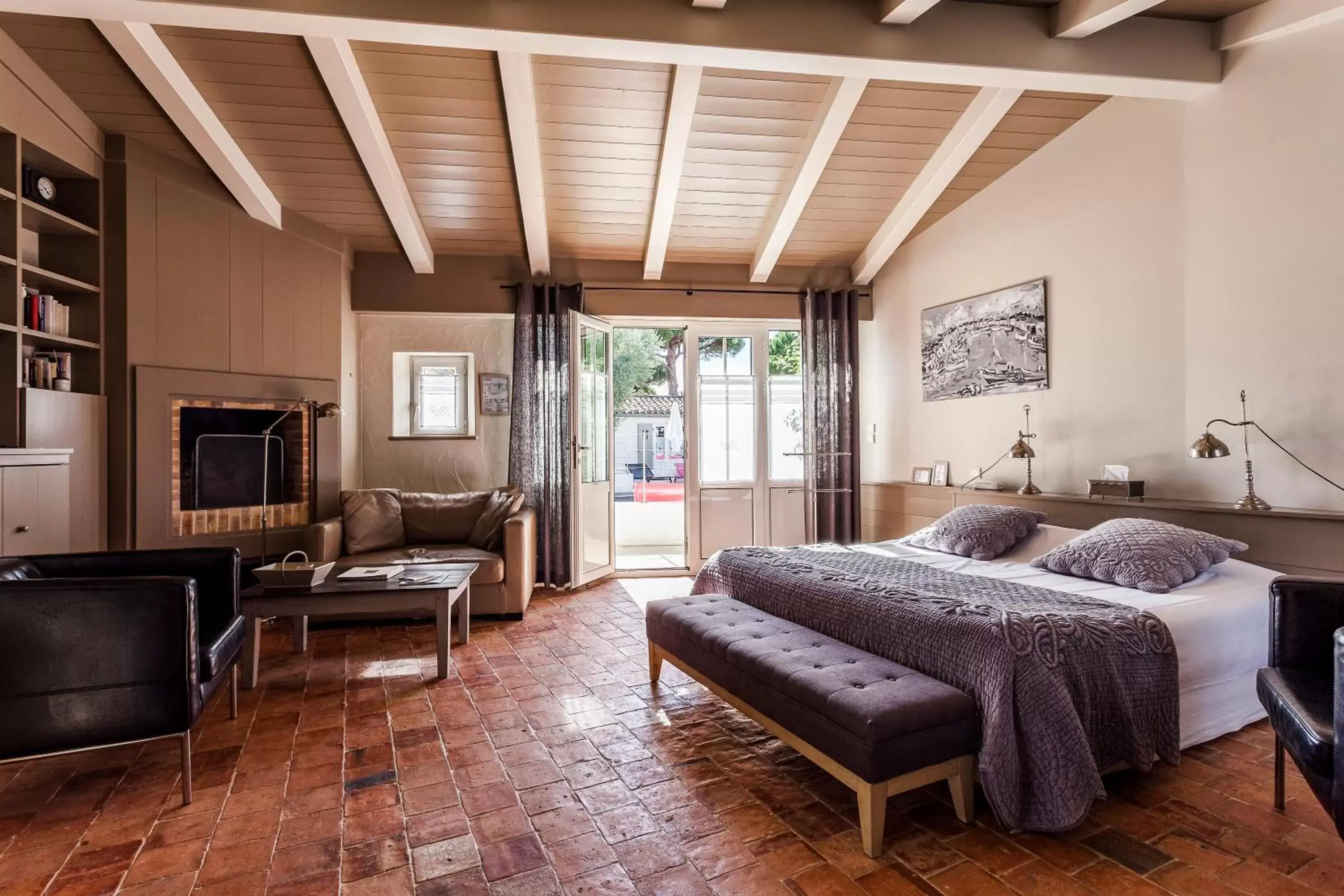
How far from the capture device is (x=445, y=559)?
4258 millimetres

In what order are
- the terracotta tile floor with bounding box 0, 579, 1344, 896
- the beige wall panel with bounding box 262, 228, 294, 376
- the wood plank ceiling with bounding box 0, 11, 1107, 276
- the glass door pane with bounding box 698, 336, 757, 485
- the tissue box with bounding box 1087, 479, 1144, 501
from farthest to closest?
the glass door pane with bounding box 698, 336, 757, 485, the beige wall panel with bounding box 262, 228, 294, 376, the tissue box with bounding box 1087, 479, 1144, 501, the wood plank ceiling with bounding box 0, 11, 1107, 276, the terracotta tile floor with bounding box 0, 579, 1344, 896

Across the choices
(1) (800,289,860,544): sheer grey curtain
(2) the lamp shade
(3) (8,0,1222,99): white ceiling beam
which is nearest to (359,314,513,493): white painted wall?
(1) (800,289,860,544): sheer grey curtain

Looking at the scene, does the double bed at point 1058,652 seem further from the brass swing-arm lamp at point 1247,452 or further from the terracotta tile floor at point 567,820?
the brass swing-arm lamp at point 1247,452

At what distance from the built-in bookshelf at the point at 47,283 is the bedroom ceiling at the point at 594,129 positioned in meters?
0.45

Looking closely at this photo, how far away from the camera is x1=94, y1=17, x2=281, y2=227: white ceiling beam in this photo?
3049 millimetres

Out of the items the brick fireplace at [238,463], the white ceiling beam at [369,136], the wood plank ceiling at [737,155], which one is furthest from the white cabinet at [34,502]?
the wood plank ceiling at [737,155]

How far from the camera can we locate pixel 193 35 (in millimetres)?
3193

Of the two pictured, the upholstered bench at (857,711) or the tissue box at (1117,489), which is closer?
the upholstered bench at (857,711)

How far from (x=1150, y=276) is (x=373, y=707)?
4297mm

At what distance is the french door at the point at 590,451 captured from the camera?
5242mm

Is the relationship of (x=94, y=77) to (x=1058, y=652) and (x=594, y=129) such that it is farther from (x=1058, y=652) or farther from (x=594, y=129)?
(x=1058, y=652)

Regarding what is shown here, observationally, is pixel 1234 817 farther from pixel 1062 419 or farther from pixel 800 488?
pixel 800 488

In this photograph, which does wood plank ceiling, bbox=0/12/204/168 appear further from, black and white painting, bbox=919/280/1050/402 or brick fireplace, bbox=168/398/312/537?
black and white painting, bbox=919/280/1050/402

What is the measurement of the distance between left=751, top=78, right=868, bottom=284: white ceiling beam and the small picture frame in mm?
2177
